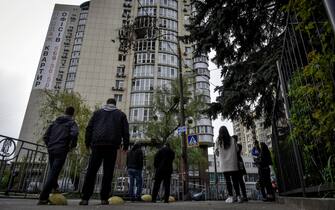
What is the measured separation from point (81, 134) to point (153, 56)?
25780 mm

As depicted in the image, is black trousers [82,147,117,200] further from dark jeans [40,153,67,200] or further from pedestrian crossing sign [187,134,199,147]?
pedestrian crossing sign [187,134,199,147]

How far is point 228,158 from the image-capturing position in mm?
5902

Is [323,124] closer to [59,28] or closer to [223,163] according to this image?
[223,163]

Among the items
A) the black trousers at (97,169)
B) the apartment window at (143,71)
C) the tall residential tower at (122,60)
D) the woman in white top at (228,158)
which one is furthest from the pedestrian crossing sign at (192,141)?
the apartment window at (143,71)

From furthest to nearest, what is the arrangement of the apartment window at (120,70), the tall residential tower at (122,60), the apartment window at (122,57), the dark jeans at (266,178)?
1. the apartment window at (122,57)
2. the apartment window at (120,70)
3. the tall residential tower at (122,60)
4. the dark jeans at (266,178)

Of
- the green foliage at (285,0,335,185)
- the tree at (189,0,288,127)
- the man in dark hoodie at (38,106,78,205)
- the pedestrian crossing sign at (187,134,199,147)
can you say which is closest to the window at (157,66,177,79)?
the pedestrian crossing sign at (187,134,199,147)

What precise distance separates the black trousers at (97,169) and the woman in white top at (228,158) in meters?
Answer: 2.89

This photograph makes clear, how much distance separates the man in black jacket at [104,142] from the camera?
13.9ft

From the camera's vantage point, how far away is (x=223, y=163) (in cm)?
593

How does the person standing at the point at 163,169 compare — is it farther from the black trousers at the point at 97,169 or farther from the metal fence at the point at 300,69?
the metal fence at the point at 300,69

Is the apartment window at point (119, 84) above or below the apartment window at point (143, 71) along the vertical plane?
below

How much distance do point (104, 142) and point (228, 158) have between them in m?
3.19

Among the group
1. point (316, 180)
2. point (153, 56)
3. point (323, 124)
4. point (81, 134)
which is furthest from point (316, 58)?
point (153, 56)

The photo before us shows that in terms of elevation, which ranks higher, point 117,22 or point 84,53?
point 117,22
